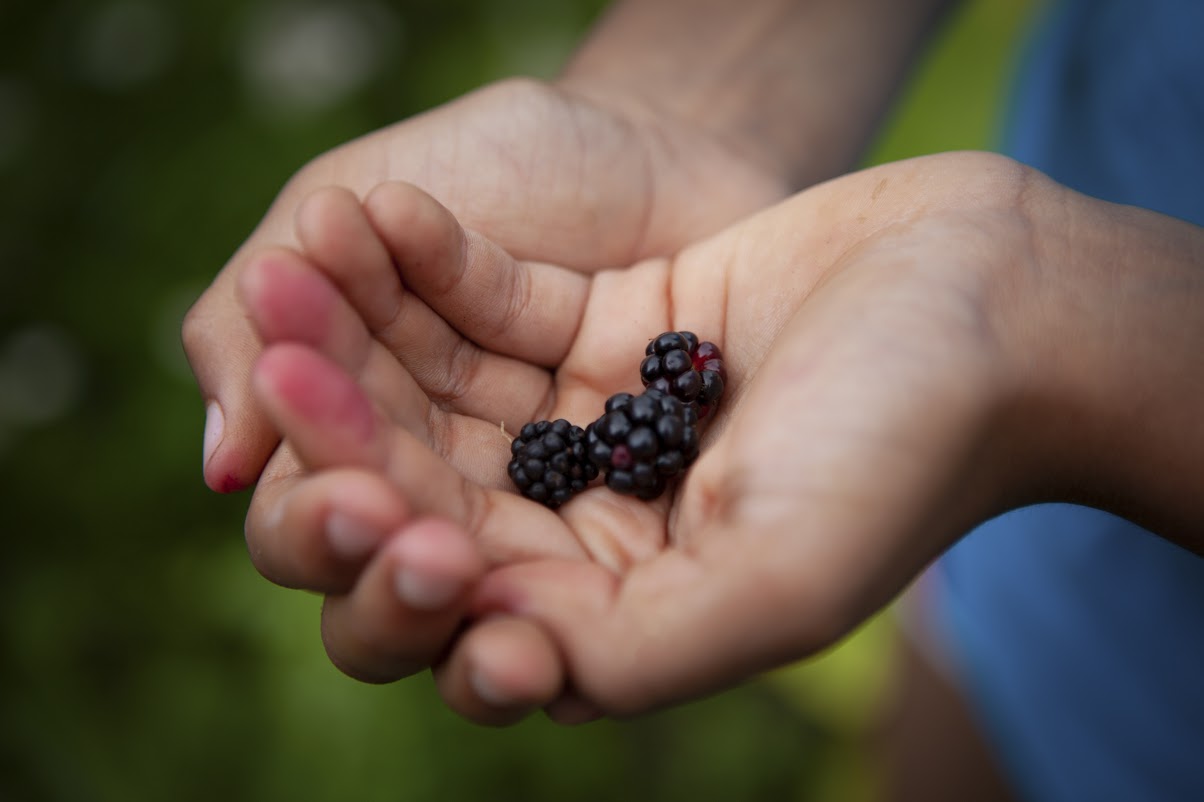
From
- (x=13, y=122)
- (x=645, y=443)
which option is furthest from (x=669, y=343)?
(x=13, y=122)

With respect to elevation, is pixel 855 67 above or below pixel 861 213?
above

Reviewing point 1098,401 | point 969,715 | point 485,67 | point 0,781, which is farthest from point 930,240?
point 0,781

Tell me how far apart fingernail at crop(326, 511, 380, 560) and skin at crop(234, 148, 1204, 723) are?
2 centimetres

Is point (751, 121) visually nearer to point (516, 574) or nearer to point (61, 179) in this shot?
point (516, 574)

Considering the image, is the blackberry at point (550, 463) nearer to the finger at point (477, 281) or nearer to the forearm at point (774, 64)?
the finger at point (477, 281)

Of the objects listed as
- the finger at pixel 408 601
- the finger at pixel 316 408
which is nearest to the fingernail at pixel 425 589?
the finger at pixel 408 601

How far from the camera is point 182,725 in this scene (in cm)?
373

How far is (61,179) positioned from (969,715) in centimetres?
456

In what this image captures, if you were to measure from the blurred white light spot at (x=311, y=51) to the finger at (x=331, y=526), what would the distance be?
3.37 m

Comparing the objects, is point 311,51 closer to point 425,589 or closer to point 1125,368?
point 425,589

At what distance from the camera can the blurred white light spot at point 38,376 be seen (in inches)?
156

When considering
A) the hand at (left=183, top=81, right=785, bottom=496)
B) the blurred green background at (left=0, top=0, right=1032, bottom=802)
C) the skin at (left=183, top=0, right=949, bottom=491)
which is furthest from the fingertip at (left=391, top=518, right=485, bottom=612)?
the blurred green background at (left=0, top=0, right=1032, bottom=802)

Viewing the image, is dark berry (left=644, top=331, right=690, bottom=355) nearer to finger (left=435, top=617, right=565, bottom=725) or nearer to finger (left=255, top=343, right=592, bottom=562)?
finger (left=255, top=343, right=592, bottom=562)

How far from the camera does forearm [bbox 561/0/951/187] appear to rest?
309 cm
